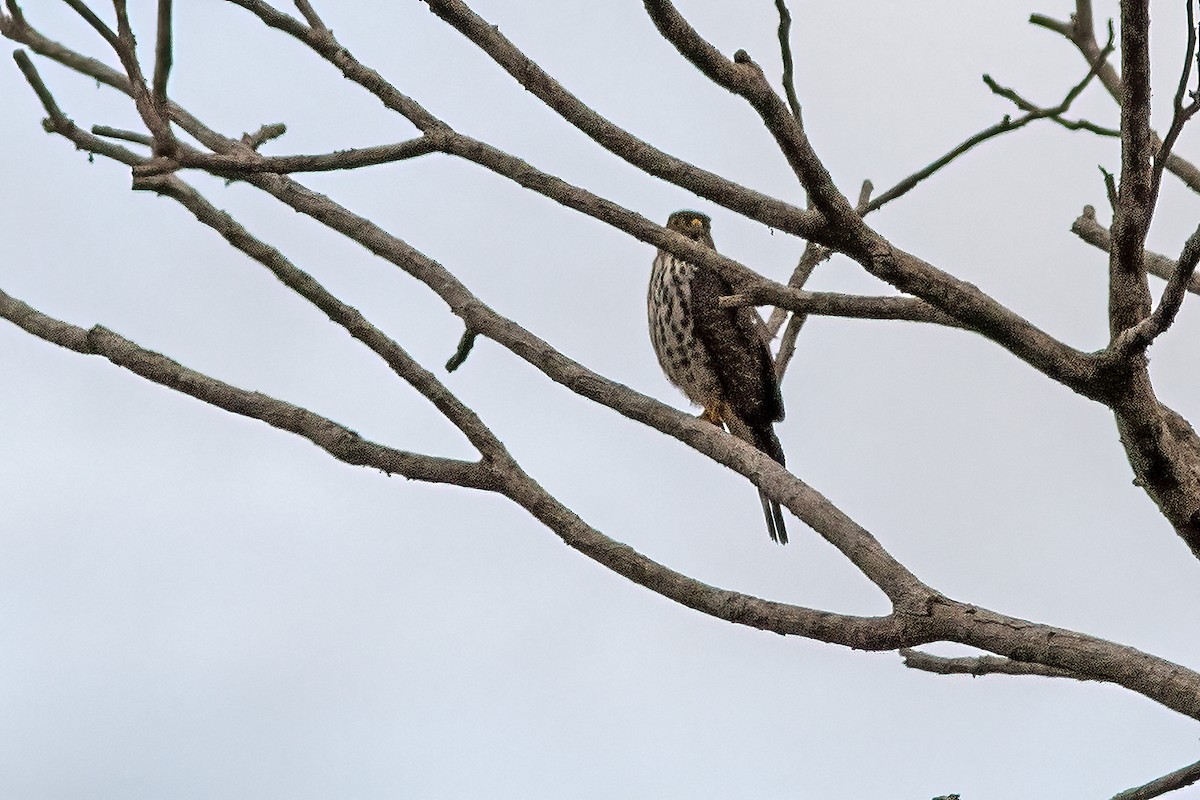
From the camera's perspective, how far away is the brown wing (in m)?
6.90

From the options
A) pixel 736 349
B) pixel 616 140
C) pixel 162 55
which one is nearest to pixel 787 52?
pixel 616 140

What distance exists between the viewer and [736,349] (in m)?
6.90

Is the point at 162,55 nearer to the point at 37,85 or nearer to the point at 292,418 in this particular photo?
the point at 37,85

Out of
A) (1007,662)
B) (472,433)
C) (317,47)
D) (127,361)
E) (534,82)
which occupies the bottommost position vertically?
(1007,662)

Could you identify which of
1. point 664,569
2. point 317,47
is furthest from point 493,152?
point 664,569

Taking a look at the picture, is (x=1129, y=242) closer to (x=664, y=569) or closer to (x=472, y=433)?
(x=664, y=569)

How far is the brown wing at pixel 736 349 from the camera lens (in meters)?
6.90

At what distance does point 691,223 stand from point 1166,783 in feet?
14.8

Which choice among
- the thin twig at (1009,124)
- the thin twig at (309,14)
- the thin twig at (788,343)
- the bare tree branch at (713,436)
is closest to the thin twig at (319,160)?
the bare tree branch at (713,436)

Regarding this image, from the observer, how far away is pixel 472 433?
3.99 m

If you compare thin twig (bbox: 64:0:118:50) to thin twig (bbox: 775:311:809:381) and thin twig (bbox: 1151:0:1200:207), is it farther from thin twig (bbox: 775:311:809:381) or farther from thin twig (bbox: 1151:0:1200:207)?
thin twig (bbox: 775:311:809:381)

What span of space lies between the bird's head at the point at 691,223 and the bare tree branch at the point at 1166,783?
14.6 feet

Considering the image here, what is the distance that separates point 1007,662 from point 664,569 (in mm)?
Answer: 1112

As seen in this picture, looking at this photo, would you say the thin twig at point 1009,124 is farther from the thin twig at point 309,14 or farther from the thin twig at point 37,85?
the thin twig at point 37,85
